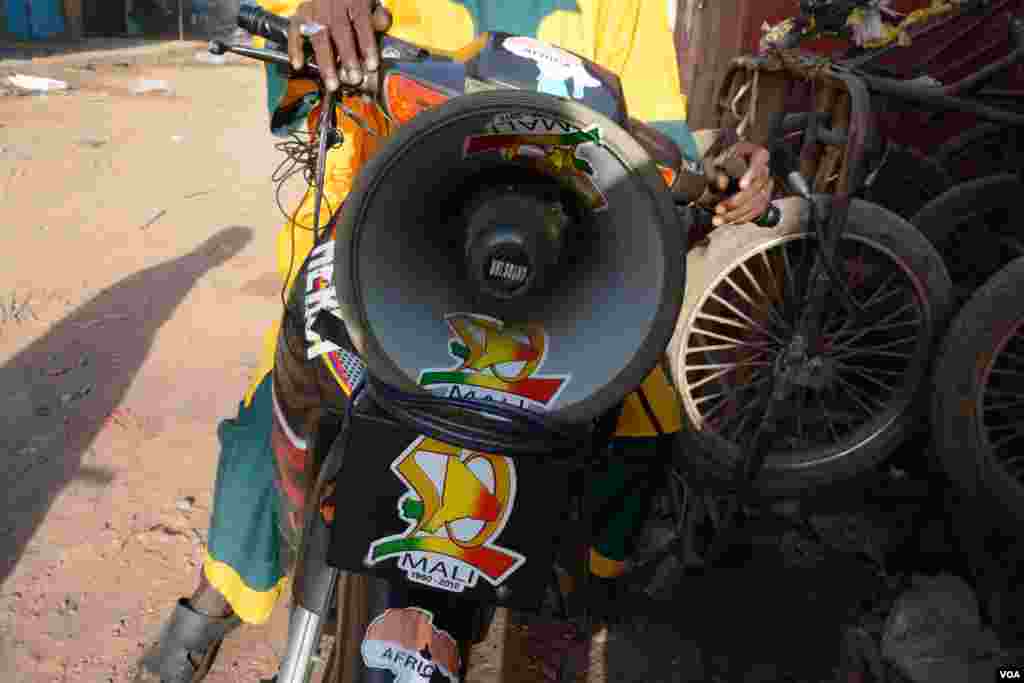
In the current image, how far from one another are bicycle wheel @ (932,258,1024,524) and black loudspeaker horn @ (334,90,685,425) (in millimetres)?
1464

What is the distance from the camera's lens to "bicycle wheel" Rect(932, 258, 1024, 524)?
1978 millimetres

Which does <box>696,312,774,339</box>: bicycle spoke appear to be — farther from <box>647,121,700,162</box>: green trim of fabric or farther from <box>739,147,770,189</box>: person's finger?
<box>739,147,770,189</box>: person's finger

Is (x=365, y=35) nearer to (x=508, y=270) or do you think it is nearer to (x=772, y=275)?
(x=508, y=270)

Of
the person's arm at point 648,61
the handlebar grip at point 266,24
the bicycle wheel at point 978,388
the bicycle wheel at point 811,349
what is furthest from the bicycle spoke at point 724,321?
the handlebar grip at point 266,24

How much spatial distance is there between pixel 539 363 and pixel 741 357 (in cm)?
168

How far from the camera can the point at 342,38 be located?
3.39 feet

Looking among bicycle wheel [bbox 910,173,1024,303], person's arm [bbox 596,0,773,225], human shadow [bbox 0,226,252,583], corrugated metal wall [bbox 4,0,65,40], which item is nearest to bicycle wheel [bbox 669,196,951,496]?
bicycle wheel [bbox 910,173,1024,303]

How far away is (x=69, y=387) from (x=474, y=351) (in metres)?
2.55

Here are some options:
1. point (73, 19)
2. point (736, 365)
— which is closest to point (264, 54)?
point (736, 365)

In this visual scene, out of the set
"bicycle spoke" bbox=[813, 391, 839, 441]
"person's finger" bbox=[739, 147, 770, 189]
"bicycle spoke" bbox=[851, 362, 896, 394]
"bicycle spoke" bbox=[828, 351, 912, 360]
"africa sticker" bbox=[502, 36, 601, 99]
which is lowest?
"bicycle spoke" bbox=[813, 391, 839, 441]

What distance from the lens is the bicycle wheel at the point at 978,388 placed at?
1.98m

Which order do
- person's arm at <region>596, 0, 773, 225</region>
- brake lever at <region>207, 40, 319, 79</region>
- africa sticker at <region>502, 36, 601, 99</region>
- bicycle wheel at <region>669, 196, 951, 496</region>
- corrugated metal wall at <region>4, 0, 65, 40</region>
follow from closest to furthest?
africa sticker at <region>502, 36, 601, 99</region> → brake lever at <region>207, 40, 319, 79</region> → person's arm at <region>596, 0, 773, 225</region> → bicycle wheel at <region>669, 196, 951, 496</region> → corrugated metal wall at <region>4, 0, 65, 40</region>

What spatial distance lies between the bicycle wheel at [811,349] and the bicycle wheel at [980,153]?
0.72 m

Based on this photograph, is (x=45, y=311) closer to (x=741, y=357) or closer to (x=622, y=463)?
(x=741, y=357)
